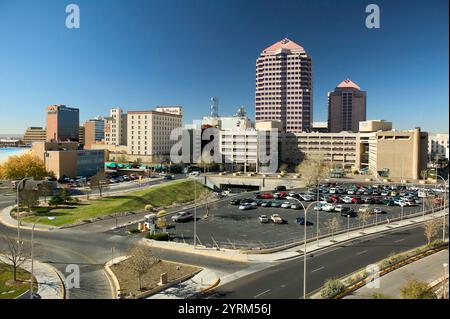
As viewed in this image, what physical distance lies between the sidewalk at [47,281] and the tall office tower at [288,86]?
86354 mm

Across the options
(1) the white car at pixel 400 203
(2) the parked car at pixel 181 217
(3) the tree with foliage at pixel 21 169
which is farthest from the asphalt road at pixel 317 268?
(3) the tree with foliage at pixel 21 169

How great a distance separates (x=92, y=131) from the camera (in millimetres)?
126375

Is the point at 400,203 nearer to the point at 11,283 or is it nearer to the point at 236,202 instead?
the point at 236,202

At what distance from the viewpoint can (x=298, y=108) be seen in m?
100

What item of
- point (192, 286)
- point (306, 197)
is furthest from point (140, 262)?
point (306, 197)

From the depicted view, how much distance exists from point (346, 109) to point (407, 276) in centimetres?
12328

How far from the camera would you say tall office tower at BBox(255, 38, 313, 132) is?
3937 inches

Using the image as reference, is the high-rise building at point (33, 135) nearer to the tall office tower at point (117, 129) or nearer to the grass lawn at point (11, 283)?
the tall office tower at point (117, 129)

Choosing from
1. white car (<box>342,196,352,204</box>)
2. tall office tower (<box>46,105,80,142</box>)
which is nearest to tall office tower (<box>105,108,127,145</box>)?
tall office tower (<box>46,105,80,142</box>)

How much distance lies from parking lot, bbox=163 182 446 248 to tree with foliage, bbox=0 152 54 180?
79.9 feet

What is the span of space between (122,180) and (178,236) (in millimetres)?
35637

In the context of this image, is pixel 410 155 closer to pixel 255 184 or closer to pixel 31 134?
pixel 255 184

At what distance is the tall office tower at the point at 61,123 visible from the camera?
113375mm
